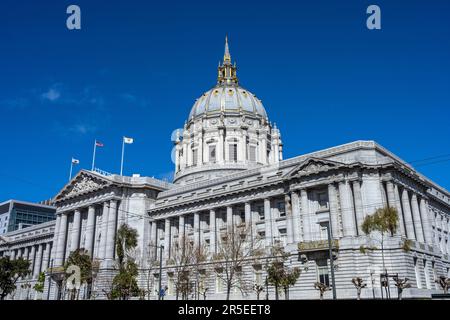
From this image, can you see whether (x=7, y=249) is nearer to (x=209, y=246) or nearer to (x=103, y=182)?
(x=103, y=182)

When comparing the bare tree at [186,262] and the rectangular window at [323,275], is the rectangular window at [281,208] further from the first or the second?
the bare tree at [186,262]

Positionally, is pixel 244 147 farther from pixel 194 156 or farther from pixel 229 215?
pixel 229 215

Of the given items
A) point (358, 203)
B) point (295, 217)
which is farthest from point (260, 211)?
point (358, 203)

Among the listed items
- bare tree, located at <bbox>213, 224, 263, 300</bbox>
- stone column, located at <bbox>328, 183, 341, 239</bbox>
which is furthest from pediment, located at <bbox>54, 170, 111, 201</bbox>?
stone column, located at <bbox>328, 183, 341, 239</bbox>

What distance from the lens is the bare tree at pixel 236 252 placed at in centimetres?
6247

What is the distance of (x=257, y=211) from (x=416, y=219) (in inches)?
959

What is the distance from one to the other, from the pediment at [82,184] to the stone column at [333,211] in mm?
45258

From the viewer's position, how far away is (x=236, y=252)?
60.5m

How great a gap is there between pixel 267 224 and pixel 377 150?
20229 mm

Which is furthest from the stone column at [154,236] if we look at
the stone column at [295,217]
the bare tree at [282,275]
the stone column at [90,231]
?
the stone column at [295,217]

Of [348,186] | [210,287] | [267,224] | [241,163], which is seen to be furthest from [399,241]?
[241,163]

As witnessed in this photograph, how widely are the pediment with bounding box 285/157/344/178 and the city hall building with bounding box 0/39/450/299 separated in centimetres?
17

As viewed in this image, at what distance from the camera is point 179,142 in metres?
118

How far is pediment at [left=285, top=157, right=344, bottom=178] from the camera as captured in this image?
58.9 meters
